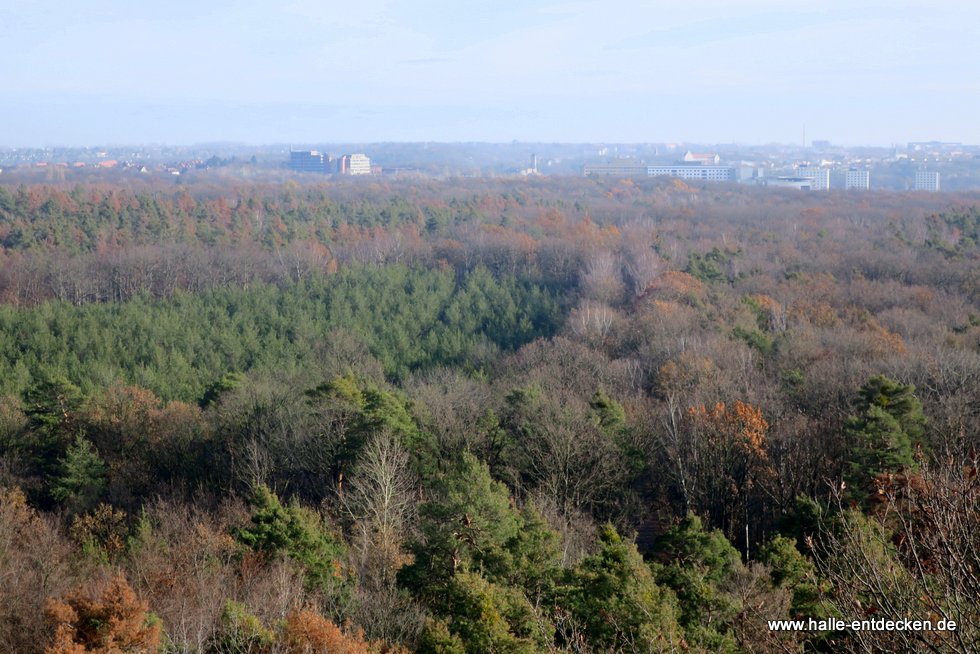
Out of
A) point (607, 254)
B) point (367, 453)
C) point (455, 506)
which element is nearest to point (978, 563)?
point (455, 506)

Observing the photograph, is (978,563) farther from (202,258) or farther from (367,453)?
(202,258)

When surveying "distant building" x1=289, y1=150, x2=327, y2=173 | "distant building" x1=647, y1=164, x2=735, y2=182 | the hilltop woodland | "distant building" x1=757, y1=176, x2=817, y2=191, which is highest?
"distant building" x1=289, y1=150, x2=327, y2=173

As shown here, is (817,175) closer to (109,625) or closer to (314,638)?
(314,638)

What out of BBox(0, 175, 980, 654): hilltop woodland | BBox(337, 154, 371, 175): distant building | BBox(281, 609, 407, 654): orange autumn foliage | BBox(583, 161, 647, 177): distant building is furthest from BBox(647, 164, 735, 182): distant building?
BBox(281, 609, 407, 654): orange autumn foliage

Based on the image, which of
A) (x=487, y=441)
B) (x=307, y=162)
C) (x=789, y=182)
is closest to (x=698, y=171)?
(x=789, y=182)

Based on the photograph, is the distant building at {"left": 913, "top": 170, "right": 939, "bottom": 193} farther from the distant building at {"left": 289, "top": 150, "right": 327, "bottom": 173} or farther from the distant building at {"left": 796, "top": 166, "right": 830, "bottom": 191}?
the distant building at {"left": 289, "top": 150, "right": 327, "bottom": 173}
